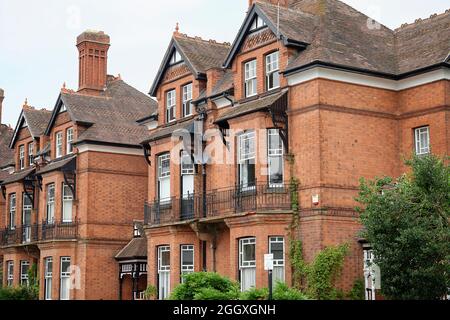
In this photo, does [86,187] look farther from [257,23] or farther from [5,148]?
[5,148]

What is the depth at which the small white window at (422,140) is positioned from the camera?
28844 millimetres

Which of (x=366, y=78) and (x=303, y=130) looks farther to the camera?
(x=366, y=78)

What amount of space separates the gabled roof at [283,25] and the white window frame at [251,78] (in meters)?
0.83

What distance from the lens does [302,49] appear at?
95.8 ft

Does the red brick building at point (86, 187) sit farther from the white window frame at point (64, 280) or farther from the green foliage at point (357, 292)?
the green foliage at point (357, 292)

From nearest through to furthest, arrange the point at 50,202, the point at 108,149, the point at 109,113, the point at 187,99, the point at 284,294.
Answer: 1. the point at 284,294
2. the point at 187,99
3. the point at 108,149
4. the point at 50,202
5. the point at 109,113

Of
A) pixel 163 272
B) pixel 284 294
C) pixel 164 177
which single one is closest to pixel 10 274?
pixel 163 272

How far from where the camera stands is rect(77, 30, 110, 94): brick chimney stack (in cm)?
4447

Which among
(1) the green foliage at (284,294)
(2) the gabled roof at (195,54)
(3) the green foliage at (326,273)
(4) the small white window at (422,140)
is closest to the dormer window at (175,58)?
(2) the gabled roof at (195,54)

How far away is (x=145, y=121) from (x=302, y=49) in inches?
437

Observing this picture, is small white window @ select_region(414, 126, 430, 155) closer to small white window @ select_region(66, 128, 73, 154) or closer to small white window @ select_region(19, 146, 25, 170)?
small white window @ select_region(66, 128, 73, 154)

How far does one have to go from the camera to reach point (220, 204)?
30797mm

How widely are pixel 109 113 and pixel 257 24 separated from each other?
13.9 meters
